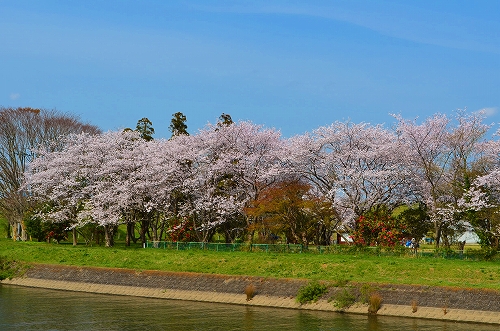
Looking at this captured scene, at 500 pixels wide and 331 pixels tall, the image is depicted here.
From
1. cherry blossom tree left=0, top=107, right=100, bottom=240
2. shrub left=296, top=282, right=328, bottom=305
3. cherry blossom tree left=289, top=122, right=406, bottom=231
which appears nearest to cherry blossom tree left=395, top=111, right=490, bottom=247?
cherry blossom tree left=289, top=122, right=406, bottom=231

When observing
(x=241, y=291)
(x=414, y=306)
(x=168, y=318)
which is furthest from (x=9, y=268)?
(x=414, y=306)

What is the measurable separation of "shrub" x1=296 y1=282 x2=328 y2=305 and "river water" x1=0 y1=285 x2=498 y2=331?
0.83m

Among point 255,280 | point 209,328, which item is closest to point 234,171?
point 255,280

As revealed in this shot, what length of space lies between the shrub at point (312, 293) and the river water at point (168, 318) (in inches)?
32.7

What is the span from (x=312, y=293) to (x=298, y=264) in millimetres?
5517

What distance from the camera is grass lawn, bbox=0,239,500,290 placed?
33.3 meters

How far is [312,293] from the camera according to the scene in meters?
33.1

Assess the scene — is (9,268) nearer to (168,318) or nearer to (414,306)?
(168,318)

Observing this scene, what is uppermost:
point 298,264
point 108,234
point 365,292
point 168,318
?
point 108,234

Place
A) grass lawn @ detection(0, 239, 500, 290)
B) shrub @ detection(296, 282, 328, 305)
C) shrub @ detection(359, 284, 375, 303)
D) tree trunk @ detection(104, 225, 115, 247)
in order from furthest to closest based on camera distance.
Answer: tree trunk @ detection(104, 225, 115, 247), grass lawn @ detection(0, 239, 500, 290), shrub @ detection(296, 282, 328, 305), shrub @ detection(359, 284, 375, 303)

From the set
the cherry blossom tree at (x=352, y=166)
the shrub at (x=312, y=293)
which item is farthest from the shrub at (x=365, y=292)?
the cherry blossom tree at (x=352, y=166)

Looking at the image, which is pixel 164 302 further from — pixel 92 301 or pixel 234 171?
pixel 234 171

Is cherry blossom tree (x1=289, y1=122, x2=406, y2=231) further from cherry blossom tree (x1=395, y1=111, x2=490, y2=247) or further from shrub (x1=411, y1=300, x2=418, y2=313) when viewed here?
shrub (x1=411, y1=300, x2=418, y2=313)

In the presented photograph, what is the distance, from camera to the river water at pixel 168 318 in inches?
1105
